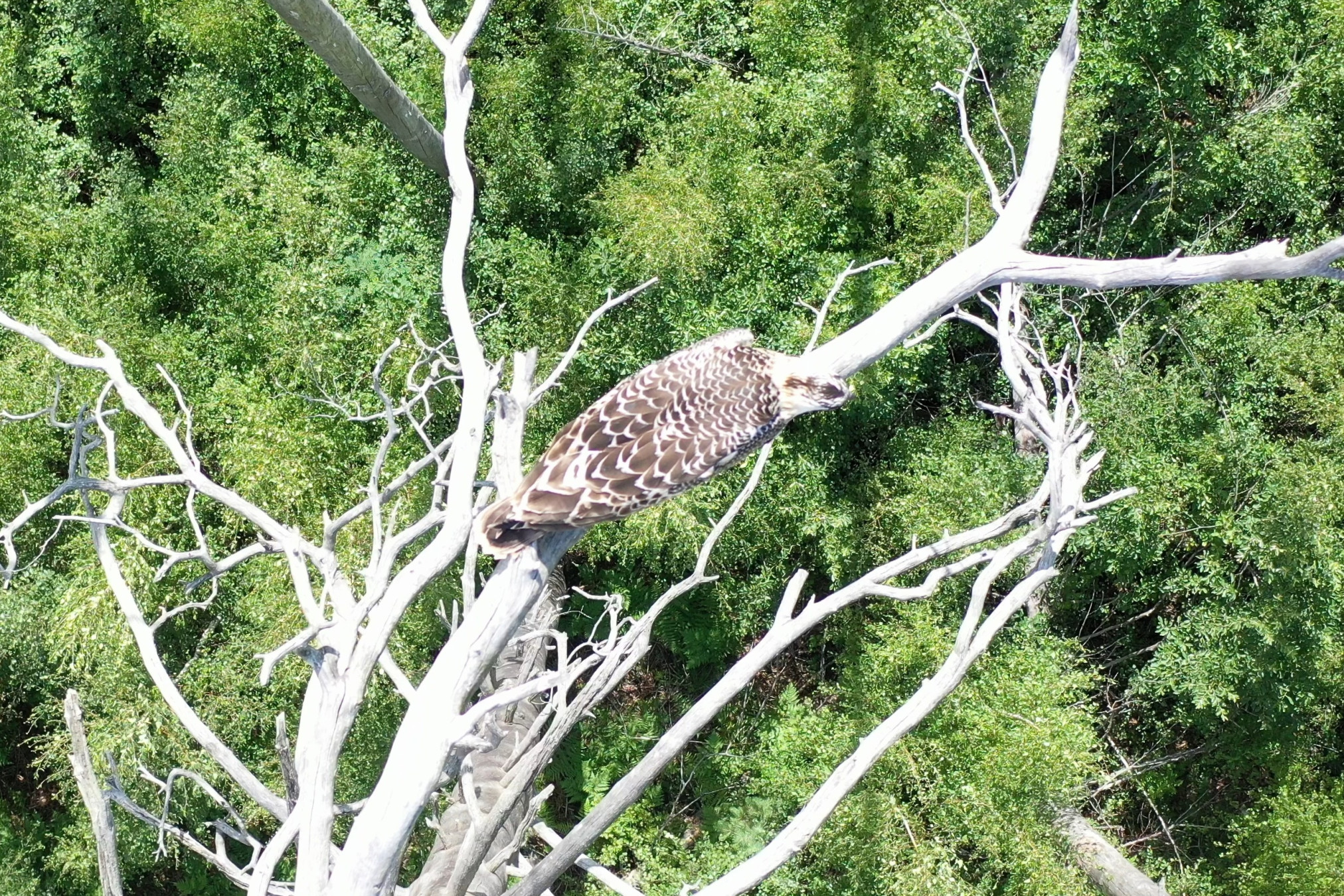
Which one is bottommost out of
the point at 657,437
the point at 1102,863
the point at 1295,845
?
the point at 1295,845

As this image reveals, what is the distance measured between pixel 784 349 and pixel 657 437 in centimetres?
385

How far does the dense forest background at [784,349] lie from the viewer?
7.45 m

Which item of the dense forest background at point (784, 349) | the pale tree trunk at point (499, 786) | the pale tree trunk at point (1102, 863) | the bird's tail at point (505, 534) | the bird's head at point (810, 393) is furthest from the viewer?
the dense forest background at point (784, 349)

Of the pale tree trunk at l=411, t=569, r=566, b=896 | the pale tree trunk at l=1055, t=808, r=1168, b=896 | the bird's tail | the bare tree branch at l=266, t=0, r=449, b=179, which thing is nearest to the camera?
the bird's tail

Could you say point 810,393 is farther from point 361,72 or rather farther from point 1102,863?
point 1102,863

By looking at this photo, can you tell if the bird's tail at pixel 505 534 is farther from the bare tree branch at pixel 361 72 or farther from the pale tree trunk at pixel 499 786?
the bare tree branch at pixel 361 72

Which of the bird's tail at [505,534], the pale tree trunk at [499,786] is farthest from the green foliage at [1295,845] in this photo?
the bird's tail at [505,534]

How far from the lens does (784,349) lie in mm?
7938

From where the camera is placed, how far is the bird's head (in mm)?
4328

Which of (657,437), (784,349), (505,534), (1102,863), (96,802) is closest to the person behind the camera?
(505,534)

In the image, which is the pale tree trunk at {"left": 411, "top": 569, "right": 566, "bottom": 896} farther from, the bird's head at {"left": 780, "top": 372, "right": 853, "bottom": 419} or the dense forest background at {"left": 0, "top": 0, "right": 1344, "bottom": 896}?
the bird's head at {"left": 780, "top": 372, "right": 853, "bottom": 419}

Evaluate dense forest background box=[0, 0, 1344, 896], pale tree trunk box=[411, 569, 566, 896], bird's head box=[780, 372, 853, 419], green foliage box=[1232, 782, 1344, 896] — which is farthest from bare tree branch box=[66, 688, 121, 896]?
green foliage box=[1232, 782, 1344, 896]

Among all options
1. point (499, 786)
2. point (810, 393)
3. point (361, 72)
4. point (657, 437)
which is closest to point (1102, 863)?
point (499, 786)

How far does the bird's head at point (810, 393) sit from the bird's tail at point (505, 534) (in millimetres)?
1199
